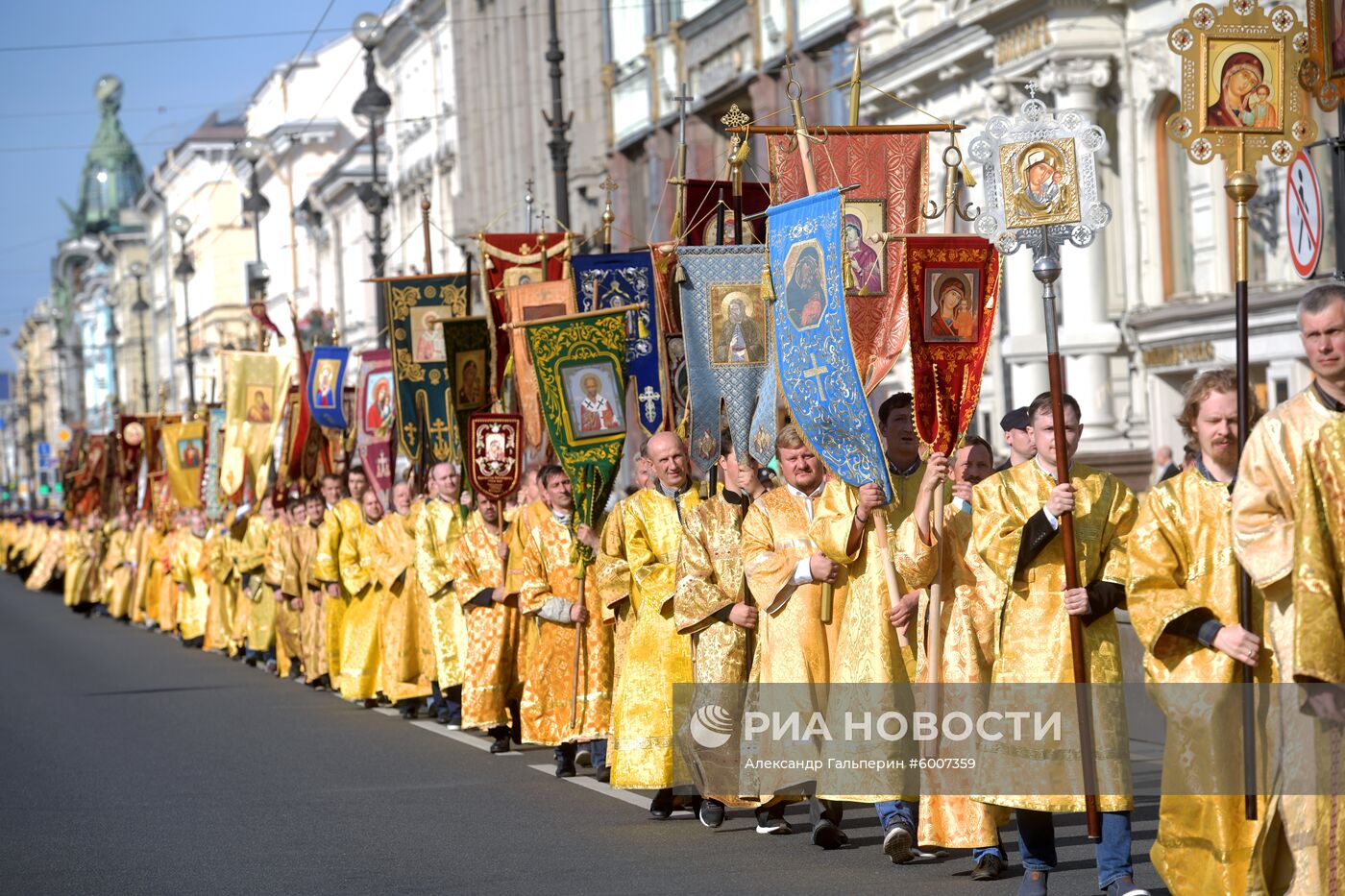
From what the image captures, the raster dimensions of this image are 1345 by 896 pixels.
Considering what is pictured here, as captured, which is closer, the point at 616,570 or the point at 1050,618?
the point at 1050,618

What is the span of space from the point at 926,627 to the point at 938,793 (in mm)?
772

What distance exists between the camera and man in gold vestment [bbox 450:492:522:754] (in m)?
13.9

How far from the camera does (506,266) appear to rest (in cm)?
1667

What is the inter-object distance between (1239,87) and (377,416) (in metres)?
12.2

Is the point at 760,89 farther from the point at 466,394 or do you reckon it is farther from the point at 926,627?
the point at 926,627

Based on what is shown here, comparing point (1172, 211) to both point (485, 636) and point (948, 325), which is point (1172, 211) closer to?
point (485, 636)

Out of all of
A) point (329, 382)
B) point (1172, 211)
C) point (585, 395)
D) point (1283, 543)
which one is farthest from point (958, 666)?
point (1172, 211)

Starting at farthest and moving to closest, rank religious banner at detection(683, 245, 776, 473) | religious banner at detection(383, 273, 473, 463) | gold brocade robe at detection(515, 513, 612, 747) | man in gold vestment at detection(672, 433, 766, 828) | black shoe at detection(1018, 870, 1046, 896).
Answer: religious banner at detection(383, 273, 473, 463)
gold brocade robe at detection(515, 513, 612, 747)
religious banner at detection(683, 245, 776, 473)
man in gold vestment at detection(672, 433, 766, 828)
black shoe at detection(1018, 870, 1046, 896)

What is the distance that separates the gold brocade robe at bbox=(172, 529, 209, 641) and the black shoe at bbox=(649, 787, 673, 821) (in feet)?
52.7

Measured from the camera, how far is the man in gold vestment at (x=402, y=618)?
16500 millimetres

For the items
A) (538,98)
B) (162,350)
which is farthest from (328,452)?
(162,350)

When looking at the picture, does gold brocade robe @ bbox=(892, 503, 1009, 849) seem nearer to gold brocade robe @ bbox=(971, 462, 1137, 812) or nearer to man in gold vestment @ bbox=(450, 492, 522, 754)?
gold brocade robe @ bbox=(971, 462, 1137, 812)

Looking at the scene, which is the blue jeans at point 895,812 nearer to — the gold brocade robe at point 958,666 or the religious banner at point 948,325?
the gold brocade robe at point 958,666

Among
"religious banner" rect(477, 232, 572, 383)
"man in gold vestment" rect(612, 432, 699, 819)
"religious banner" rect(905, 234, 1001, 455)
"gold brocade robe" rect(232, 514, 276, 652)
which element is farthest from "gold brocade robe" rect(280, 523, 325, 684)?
"religious banner" rect(905, 234, 1001, 455)
